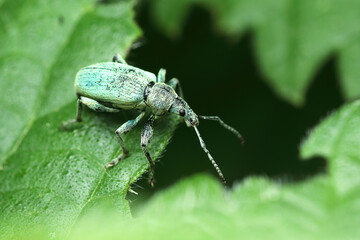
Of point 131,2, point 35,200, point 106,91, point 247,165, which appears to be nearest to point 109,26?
point 131,2

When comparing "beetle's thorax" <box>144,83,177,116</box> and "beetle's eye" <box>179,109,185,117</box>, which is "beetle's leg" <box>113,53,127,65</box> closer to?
"beetle's thorax" <box>144,83,177,116</box>

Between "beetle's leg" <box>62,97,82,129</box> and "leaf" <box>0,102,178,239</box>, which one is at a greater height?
"beetle's leg" <box>62,97,82,129</box>

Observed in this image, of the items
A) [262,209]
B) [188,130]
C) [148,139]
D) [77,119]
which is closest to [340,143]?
[262,209]

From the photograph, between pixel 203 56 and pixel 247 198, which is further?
pixel 203 56

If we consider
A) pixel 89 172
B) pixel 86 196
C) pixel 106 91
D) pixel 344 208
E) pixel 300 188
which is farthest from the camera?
pixel 106 91

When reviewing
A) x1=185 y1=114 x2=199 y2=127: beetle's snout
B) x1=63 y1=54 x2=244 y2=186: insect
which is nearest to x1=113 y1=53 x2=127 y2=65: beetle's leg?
x1=63 y1=54 x2=244 y2=186: insect

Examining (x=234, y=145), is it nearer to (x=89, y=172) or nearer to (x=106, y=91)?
(x=106, y=91)
